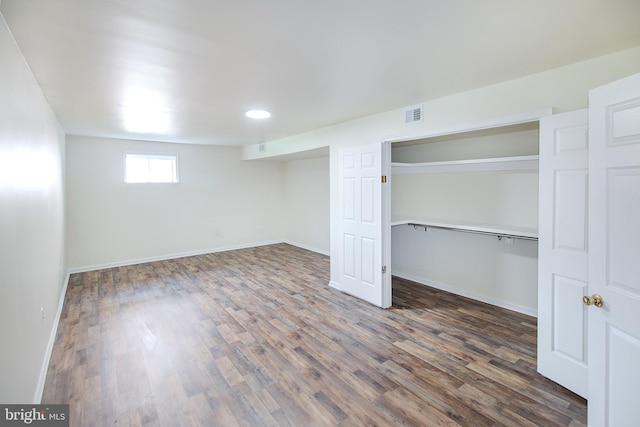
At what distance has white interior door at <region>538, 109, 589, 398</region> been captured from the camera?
2066mm

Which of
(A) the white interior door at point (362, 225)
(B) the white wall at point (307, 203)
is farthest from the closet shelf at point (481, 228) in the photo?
(B) the white wall at point (307, 203)

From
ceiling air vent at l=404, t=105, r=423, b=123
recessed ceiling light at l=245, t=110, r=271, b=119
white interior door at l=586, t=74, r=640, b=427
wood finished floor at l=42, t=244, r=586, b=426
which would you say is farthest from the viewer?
recessed ceiling light at l=245, t=110, r=271, b=119

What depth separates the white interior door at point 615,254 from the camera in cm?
141

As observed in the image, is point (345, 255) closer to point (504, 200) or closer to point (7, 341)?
point (504, 200)

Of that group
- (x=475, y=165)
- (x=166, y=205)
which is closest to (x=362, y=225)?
(x=475, y=165)

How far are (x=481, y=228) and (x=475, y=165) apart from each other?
865 millimetres

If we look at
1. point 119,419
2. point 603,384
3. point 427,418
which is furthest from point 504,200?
point 119,419

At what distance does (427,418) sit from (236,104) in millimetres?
3155

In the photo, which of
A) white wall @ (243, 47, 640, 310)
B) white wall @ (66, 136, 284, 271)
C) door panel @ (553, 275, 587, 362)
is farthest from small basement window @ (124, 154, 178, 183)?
door panel @ (553, 275, 587, 362)

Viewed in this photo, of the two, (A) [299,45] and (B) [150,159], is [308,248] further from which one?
(A) [299,45]

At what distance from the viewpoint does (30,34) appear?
169 cm

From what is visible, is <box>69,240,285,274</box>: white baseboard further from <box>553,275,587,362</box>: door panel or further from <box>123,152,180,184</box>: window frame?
<box>553,275,587,362</box>: door panel

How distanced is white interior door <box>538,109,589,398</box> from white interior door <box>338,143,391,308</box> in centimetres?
165

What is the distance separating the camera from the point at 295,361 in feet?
8.48
